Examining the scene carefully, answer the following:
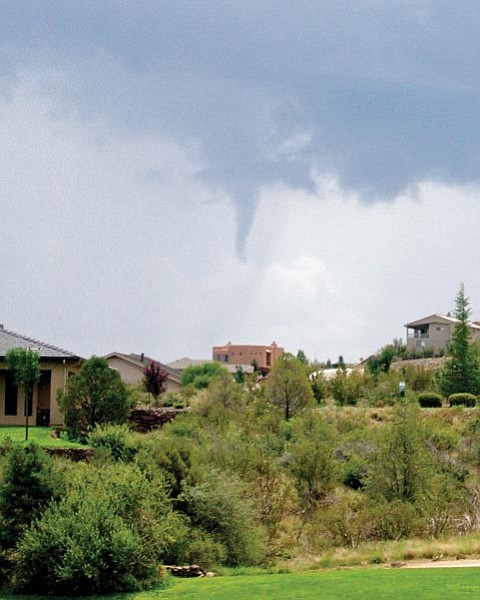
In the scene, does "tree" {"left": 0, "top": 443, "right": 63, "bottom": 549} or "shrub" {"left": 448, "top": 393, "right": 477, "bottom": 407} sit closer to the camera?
"tree" {"left": 0, "top": 443, "right": 63, "bottom": 549}

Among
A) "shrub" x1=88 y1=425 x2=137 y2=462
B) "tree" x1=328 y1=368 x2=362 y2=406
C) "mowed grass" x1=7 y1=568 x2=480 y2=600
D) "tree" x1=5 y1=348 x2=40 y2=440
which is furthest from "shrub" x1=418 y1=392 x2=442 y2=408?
"mowed grass" x1=7 y1=568 x2=480 y2=600

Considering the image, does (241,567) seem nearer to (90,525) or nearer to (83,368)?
(90,525)

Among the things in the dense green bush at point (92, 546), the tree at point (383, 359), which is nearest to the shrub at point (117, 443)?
the dense green bush at point (92, 546)

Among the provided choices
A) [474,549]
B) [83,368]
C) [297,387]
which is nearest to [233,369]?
[297,387]

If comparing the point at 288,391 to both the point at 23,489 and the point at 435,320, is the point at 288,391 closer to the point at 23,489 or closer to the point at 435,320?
the point at 23,489

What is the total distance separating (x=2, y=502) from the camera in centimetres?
1809

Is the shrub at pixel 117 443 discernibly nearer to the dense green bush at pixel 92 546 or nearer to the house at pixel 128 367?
the dense green bush at pixel 92 546

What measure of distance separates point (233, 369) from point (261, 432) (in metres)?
80.0

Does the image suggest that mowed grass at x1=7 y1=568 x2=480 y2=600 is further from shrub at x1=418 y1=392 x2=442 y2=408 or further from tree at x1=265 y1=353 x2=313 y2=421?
shrub at x1=418 y1=392 x2=442 y2=408

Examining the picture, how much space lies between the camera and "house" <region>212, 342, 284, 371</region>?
130 metres

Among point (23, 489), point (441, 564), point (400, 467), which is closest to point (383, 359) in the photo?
point (400, 467)

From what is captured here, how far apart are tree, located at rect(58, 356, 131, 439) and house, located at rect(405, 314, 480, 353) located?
49752 millimetres

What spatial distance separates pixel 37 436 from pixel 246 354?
323ft

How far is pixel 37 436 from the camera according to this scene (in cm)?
3294
